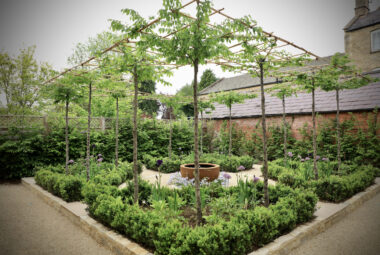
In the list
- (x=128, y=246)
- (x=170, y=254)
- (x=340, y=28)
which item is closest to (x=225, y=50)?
(x=170, y=254)

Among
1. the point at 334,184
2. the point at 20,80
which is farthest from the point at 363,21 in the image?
the point at 20,80

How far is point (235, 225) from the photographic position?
310cm

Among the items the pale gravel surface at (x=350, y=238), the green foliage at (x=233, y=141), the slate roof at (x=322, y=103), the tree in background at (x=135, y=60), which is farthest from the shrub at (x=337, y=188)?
the green foliage at (x=233, y=141)

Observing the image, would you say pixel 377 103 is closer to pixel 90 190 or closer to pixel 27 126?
pixel 90 190

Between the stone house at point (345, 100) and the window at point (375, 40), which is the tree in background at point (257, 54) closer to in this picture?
the stone house at point (345, 100)

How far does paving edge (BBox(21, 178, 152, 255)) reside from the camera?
3194mm

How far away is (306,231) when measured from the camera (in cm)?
381

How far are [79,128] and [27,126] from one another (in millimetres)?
1963

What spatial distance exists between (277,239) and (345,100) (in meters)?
9.95

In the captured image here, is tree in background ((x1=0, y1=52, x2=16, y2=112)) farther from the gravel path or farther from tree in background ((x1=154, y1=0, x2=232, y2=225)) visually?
tree in background ((x1=154, y1=0, x2=232, y2=225))

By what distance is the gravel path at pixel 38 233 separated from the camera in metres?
3.56

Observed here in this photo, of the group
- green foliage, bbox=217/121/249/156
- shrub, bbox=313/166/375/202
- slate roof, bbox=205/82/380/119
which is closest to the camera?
shrub, bbox=313/166/375/202

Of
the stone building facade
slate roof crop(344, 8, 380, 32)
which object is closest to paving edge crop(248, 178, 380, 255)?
the stone building facade

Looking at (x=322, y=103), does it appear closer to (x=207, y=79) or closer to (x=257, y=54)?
(x=257, y=54)
